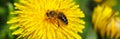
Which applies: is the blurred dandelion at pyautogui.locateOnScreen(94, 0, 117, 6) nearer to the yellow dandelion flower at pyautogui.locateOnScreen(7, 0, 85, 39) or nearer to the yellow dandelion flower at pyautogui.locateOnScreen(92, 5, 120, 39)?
the yellow dandelion flower at pyautogui.locateOnScreen(92, 5, 120, 39)

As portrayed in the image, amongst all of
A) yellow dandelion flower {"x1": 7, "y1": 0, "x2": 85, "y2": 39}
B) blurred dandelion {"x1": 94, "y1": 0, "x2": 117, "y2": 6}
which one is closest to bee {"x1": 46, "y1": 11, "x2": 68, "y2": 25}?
yellow dandelion flower {"x1": 7, "y1": 0, "x2": 85, "y2": 39}

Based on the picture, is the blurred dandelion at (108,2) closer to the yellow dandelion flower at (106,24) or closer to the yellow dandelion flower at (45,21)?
the yellow dandelion flower at (106,24)

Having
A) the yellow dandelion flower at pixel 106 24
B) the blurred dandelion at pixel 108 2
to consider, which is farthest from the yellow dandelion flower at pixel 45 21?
the blurred dandelion at pixel 108 2

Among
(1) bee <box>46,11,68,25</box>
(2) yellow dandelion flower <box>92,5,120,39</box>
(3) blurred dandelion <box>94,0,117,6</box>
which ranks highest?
(1) bee <box>46,11,68,25</box>

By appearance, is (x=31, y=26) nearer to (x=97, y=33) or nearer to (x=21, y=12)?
(x=21, y=12)

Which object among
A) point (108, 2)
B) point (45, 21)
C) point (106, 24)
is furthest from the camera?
point (108, 2)

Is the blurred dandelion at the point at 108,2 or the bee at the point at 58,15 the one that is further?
the blurred dandelion at the point at 108,2

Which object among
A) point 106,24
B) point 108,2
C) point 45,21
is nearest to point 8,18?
point 45,21

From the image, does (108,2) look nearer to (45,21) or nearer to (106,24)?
(106,24)
